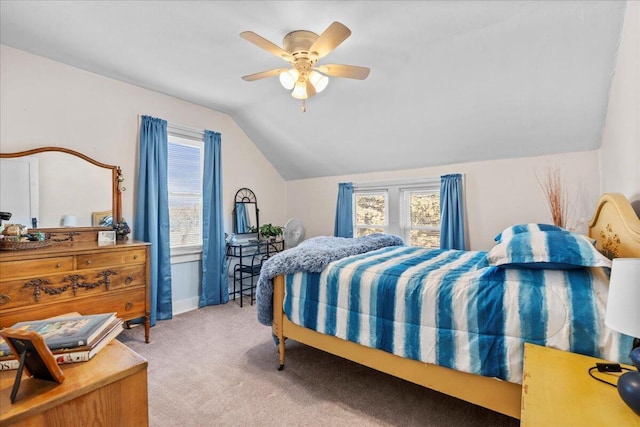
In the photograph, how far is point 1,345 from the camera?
1.02m

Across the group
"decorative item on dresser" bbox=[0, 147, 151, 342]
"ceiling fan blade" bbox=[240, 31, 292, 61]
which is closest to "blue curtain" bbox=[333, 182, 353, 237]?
"ceiling fan blade" bbox=[240, 31, 292, 61]

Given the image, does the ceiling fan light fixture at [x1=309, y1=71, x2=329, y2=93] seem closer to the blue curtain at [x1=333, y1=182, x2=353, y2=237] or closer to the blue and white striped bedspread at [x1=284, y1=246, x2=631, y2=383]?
the blue and white striped bedspread at [x1=284, y1=246, x2=631, y2=383]

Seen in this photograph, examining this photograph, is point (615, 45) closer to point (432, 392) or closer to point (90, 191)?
point (432, 392)

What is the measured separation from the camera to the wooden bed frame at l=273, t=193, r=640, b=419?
1445mm

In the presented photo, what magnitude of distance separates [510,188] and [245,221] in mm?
3268

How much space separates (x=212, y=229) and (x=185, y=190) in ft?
1.86

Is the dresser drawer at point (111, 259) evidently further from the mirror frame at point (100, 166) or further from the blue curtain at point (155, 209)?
the mirror frame at point (100, 166)

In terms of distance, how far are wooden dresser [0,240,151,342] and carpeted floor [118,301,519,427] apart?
49 centimetres

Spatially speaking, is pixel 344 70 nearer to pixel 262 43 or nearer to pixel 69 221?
pixel 262 43

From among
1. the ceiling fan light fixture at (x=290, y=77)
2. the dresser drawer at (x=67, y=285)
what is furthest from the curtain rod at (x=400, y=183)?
the dresser drawer at (x=67, y=285)

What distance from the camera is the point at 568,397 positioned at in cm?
92

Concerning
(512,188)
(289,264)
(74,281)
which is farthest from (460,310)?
(74,281)

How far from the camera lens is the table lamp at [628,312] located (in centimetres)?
84

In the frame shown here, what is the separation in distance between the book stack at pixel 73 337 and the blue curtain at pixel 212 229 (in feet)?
8.24
